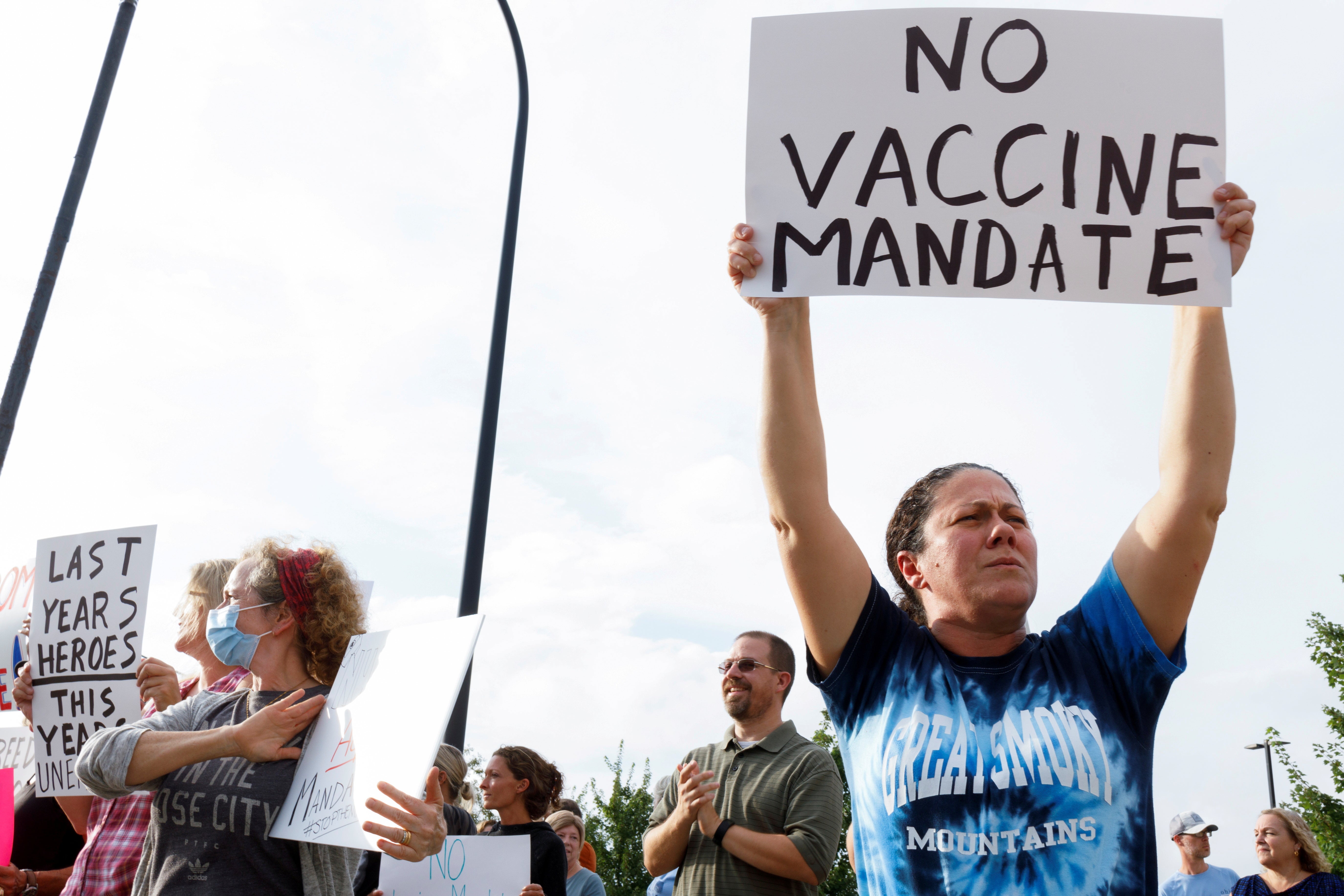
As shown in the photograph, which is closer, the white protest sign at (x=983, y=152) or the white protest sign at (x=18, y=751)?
the white protest sign at (x=983, y=152)

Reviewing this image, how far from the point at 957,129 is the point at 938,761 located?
4.94 feet

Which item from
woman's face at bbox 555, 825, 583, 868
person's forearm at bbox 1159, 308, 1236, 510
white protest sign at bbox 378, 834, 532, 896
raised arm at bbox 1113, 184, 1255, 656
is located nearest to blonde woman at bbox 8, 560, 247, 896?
A: white protest sign at bbox 378, 834, 532, 896

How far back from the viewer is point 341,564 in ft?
10.9

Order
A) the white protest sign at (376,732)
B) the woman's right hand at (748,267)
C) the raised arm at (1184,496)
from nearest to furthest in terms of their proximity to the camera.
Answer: the raised arm at (1184,496) → the woman's right hand at (748,267) → the white protest sign at (376,732)

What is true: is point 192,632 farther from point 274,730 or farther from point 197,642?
point 274,730

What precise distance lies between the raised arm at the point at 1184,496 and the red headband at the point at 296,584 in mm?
2332

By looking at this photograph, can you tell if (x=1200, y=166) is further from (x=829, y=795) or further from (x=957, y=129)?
(x=829, y=795)

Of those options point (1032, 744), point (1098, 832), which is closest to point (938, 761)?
point (1032, 744)

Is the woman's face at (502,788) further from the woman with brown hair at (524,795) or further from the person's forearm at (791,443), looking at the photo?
the person's forearm at (791,443)

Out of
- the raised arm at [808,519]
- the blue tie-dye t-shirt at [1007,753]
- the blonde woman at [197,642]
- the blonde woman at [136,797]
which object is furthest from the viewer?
the blonde woman at [197,642]

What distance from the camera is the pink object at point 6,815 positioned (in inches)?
171

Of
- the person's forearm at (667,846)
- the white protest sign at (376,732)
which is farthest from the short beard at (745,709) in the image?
the white protest sign at (376,732)

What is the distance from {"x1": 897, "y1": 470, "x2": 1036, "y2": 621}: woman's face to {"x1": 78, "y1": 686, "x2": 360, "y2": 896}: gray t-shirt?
5.94ft

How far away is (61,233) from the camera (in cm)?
714
